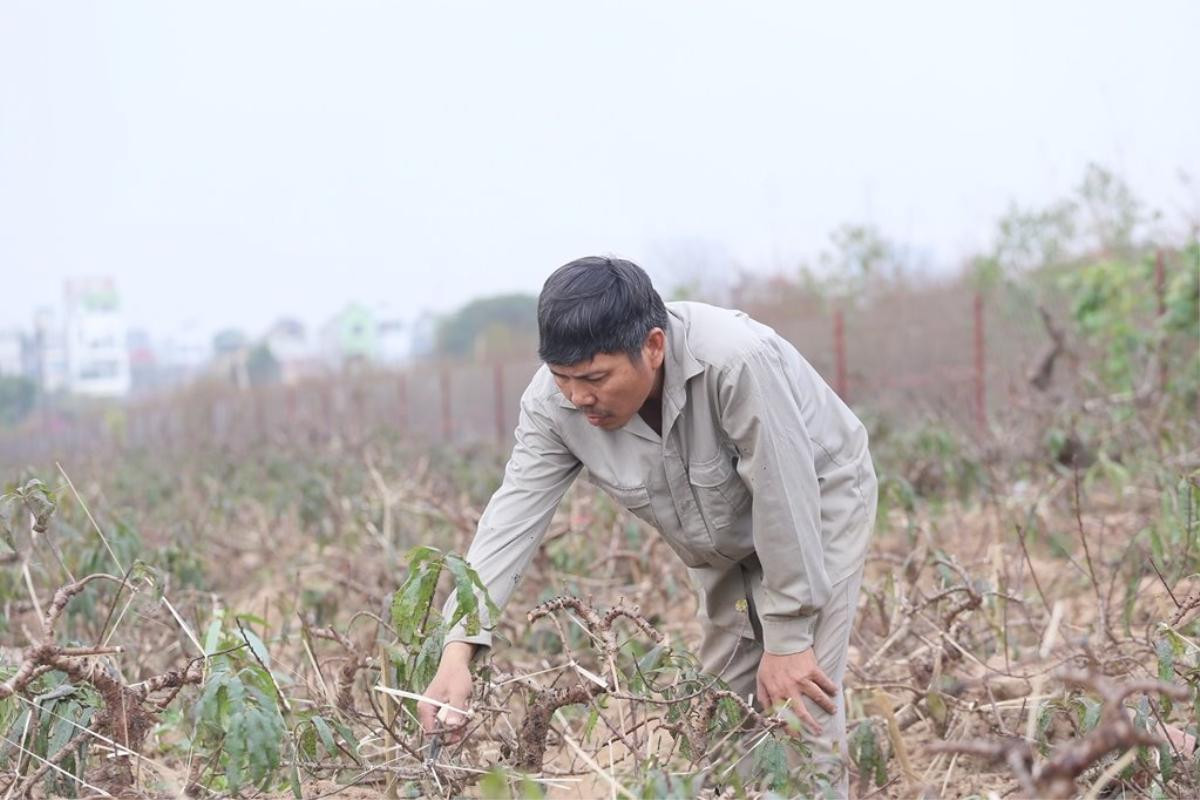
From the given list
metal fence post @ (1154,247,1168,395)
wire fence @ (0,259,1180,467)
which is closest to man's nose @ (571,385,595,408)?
wire fence @ (0,259,1180,467)

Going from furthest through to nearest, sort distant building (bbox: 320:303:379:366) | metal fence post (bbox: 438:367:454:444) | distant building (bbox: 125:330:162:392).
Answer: distant building (bbox: 125:330:162:392)
distant building (bbox: 320:303:379:366)
metal fence post (bbox: 438:367:454:444)

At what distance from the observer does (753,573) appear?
336 cm

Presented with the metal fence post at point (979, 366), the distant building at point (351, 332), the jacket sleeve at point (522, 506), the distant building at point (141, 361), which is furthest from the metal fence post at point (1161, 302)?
the distant building at point (141, 361)

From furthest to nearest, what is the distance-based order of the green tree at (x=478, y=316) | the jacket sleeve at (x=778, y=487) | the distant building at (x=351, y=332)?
the green tree at (x=478, y=316), the distant building at (x=351, y=332), the jacket sleeve at (x=778, y=487)

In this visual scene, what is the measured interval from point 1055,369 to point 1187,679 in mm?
8867

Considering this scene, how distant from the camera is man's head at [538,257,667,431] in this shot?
2.65 metres

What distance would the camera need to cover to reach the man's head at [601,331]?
104 inches

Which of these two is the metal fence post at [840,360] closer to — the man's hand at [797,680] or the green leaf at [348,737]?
the man's hand at [797,680]

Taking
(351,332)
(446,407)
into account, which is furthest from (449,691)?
(351,332)

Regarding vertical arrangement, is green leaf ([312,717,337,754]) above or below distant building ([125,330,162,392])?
above

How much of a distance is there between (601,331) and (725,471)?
0.53 m

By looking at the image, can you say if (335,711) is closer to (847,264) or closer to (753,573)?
(753,573)

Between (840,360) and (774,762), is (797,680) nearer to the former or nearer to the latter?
(774,762)

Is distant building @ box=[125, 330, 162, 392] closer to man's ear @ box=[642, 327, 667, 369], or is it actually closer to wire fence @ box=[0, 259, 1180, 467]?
wire fence @ box=[0, 259, 1180, 467]
